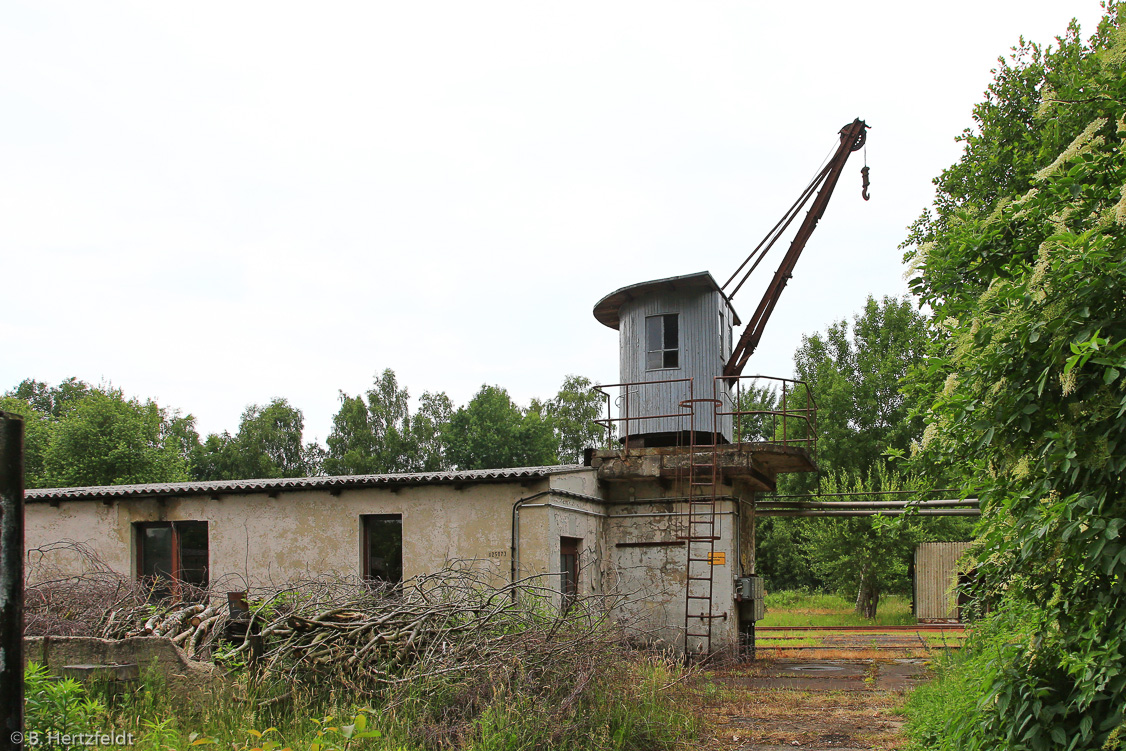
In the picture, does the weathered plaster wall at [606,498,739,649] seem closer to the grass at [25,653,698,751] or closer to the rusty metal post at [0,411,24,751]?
the grass at [25,653,698,751]

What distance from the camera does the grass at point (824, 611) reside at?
26.4 m

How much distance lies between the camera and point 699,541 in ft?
48.4

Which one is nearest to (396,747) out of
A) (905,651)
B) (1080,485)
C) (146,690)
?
(146,690)

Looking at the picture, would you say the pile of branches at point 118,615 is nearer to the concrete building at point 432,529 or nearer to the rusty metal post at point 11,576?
the concrete building at point 432,529

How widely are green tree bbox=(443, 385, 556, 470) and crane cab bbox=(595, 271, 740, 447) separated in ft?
101

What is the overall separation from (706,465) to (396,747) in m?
8.86

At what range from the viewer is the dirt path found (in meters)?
8.53

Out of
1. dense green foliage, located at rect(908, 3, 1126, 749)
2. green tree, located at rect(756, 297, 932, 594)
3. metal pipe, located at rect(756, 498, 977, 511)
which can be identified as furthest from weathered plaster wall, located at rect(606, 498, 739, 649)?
green tree, located at rect(756, 297, 932, 594)

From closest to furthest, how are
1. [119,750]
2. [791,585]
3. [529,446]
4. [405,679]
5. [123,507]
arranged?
[119,750] → [405,679] → [123,507] → [791,585] → [529,446]

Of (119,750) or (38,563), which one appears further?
(38,563)

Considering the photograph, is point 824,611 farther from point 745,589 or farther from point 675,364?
point 675,364

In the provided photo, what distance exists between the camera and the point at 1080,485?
3.54m

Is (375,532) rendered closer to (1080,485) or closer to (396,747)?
(396,747)

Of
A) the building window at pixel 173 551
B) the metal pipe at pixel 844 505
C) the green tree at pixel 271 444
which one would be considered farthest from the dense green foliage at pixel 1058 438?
the green tree at pixel 271 444
